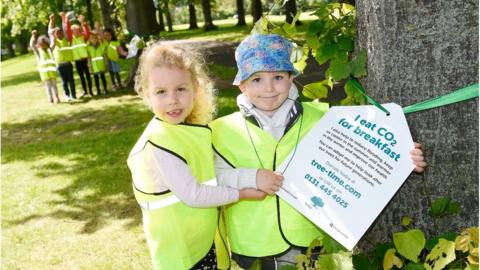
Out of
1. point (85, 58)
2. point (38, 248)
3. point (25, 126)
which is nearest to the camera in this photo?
point (38, 248)

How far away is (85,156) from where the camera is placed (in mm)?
7633

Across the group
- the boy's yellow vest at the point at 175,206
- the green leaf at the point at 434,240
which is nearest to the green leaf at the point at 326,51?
the boy's yellow vest at the point at 175,206

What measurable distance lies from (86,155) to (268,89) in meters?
6.08

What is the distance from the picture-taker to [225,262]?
8.06ft

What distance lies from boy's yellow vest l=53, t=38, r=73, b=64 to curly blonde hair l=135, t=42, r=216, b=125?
33.3 feet

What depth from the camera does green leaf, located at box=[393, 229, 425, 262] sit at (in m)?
1.65

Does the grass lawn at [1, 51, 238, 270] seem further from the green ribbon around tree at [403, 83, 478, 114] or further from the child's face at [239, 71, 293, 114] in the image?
the green ribbon around tree at [403, 83, 478, 114]

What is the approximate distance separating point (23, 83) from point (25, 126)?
29.3ft

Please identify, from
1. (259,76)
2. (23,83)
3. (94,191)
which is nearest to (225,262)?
(259,76)

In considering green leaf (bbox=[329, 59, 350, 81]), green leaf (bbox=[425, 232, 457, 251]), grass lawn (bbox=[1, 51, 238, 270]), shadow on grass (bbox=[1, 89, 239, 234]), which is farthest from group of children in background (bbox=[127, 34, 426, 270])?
shadow on grass (bbox=[1, 89, 239, 234])

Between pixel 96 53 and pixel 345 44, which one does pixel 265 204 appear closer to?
pixel 345 44

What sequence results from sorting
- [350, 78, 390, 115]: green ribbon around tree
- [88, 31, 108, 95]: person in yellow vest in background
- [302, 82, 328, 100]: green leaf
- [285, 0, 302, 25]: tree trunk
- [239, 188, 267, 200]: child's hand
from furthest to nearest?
[88, 31, 108, 95]: person in yellow vest in background < [285, 0, 302, 25]: tree trunk < [302, 82, 328, 100]: green leaf < [239, 188, 267, 200]: child's hand < [350, 78, 390, 115]: green ribbon around tree

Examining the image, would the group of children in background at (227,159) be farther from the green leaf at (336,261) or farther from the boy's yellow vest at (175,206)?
the green leaf at (336,261)

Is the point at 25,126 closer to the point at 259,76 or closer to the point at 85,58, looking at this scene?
the point at 85,58
